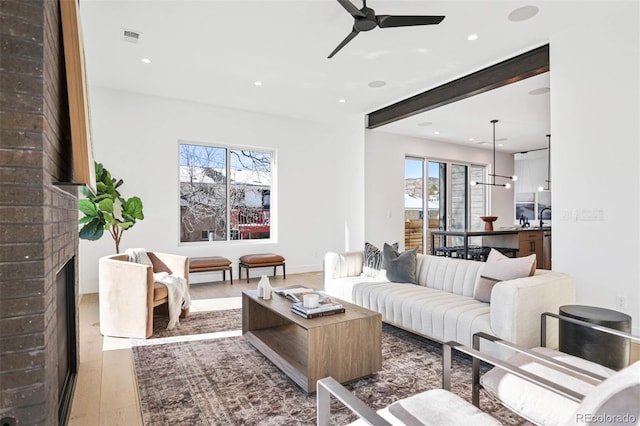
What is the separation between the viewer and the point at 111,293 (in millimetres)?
3287

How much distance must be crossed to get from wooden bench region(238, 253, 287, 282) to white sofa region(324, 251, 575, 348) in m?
2.09

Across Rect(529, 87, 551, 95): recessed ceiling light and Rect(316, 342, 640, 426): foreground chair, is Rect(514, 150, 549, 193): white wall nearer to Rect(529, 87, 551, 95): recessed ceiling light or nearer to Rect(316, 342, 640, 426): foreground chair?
Rect(529, 87, 551, 95): recessed ceiling light

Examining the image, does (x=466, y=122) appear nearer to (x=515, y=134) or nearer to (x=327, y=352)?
(x=515, y=134)

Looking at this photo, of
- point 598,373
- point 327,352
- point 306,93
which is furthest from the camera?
point 306,93

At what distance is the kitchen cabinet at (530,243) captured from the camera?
6.23 m

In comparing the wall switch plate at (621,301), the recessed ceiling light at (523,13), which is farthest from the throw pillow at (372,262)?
the recessed ceiling light at (523,13)

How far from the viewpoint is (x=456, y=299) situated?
298 cm

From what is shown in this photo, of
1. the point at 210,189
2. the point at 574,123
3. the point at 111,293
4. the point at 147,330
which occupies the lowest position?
the point at 147,330

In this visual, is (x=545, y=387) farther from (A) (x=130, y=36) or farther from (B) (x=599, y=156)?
(A) (x=130, y=36)

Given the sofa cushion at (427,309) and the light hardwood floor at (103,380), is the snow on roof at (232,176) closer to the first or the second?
the light hardwood floor at (103,380)

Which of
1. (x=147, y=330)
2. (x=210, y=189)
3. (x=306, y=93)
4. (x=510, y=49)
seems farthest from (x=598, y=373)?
(x=210, y=189)

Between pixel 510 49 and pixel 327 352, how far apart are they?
3.79 metres

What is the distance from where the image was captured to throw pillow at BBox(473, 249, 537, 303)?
2701mm

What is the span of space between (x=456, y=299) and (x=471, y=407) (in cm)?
170
